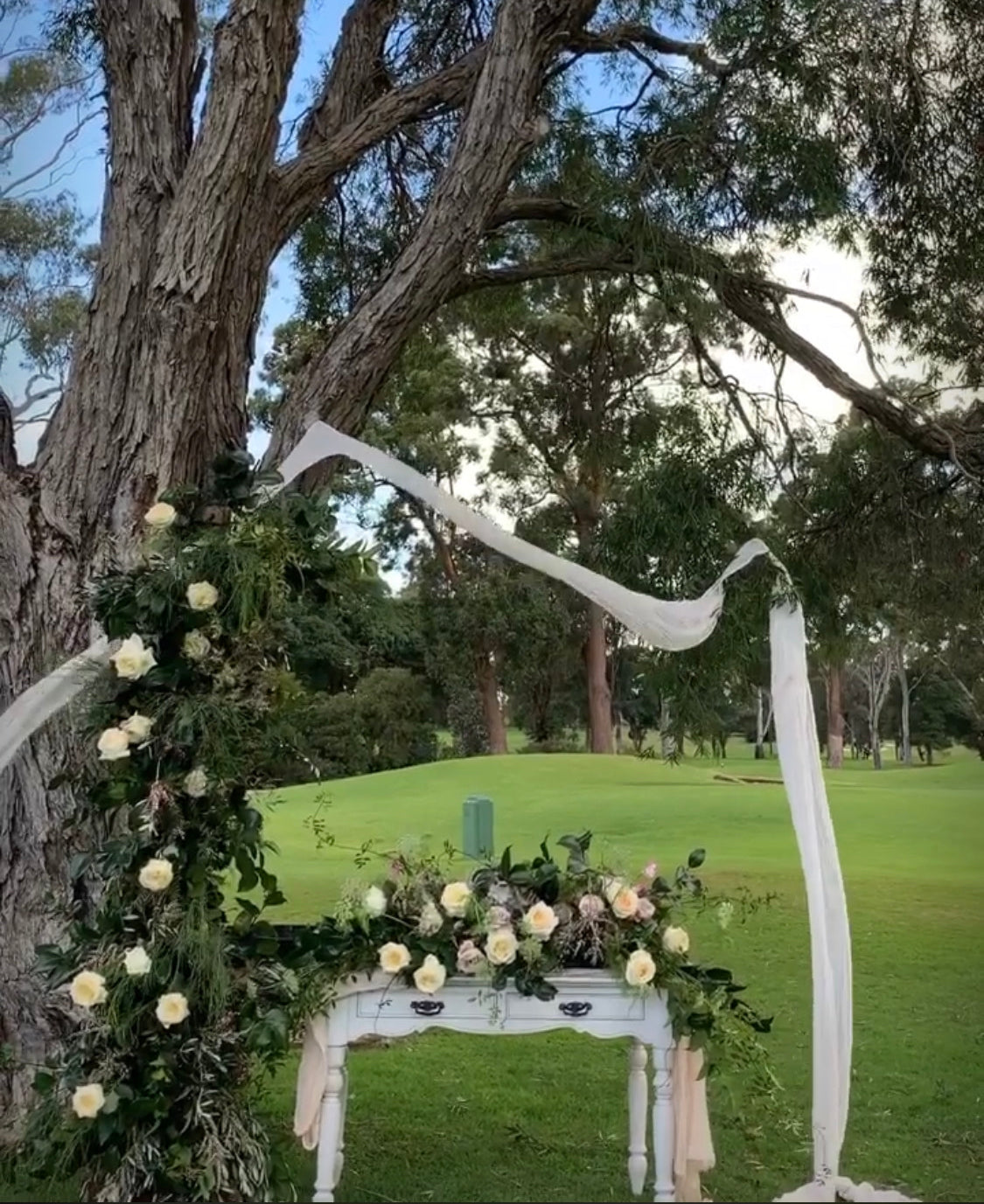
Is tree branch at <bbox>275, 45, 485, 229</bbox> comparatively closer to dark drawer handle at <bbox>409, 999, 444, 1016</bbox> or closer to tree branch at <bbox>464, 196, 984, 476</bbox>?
tree branch at <bbox>464, 196, 984, 476</bbox>

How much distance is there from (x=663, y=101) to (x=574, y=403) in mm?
1870

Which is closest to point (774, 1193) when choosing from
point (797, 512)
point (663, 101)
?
point (797, 512)

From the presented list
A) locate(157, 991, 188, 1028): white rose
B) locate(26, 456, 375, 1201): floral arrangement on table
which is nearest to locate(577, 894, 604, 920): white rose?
locate(26, 456, 375, 1201): floral arrangement on table

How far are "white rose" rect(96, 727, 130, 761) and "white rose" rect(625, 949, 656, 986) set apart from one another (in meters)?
1.20

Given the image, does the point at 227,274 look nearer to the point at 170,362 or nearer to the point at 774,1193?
the point at 170,362

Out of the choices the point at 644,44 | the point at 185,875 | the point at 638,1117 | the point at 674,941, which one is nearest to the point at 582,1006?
the point at 674,941

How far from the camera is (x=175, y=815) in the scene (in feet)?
9.29

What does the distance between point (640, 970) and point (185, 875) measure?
3.40 feet

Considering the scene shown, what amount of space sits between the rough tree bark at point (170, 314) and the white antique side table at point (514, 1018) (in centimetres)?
113

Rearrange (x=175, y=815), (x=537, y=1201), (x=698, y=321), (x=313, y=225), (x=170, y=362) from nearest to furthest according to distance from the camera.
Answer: (x=175, y=815) < (x=537, y=1201) < (x=170, y=362) < (x=698, y=321) < (x=313, y=225)

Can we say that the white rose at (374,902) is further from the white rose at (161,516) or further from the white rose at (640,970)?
the white rose at (161,516)

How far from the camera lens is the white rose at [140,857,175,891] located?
A: 2.69 m

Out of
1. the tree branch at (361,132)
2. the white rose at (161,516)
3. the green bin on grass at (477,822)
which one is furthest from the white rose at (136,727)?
the green bin on grass at (477,822)

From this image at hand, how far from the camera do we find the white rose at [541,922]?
8.98ft
